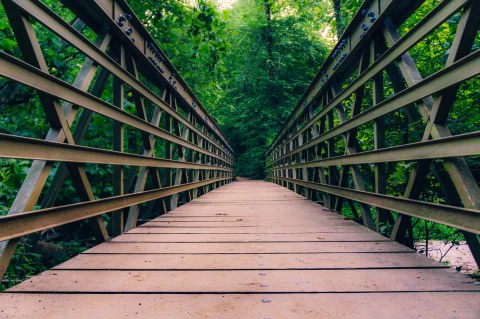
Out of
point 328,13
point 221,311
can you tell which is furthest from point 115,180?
point 328,13

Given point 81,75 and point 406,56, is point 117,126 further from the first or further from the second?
point 406,56

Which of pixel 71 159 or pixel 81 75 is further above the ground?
pixel 81 75

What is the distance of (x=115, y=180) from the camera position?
224 cm

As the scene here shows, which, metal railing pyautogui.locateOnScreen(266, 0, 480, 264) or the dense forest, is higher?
the dense forest

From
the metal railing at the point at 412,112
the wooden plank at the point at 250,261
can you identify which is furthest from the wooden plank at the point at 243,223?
the wooden plank at the point at 250,261

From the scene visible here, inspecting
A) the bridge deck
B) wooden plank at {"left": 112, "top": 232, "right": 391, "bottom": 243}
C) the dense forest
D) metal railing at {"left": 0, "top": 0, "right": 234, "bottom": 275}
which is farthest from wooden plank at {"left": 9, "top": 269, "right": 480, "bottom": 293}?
the dense forest

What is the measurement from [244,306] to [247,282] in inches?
8.8

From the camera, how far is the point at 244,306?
113 centimetres

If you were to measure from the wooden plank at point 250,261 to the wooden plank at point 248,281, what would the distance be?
0.07m

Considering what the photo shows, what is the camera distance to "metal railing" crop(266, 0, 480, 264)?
1.29 meters

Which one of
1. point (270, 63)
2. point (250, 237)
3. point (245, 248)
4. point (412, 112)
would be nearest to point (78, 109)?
point (245, 248)

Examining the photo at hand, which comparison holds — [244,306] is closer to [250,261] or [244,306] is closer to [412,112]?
[250,261]

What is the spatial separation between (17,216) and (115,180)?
104 centimetres

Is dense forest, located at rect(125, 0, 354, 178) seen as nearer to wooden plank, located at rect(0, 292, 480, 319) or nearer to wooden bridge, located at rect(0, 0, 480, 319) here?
wooden bridge, located at rect(0, 0, 480, 319)
